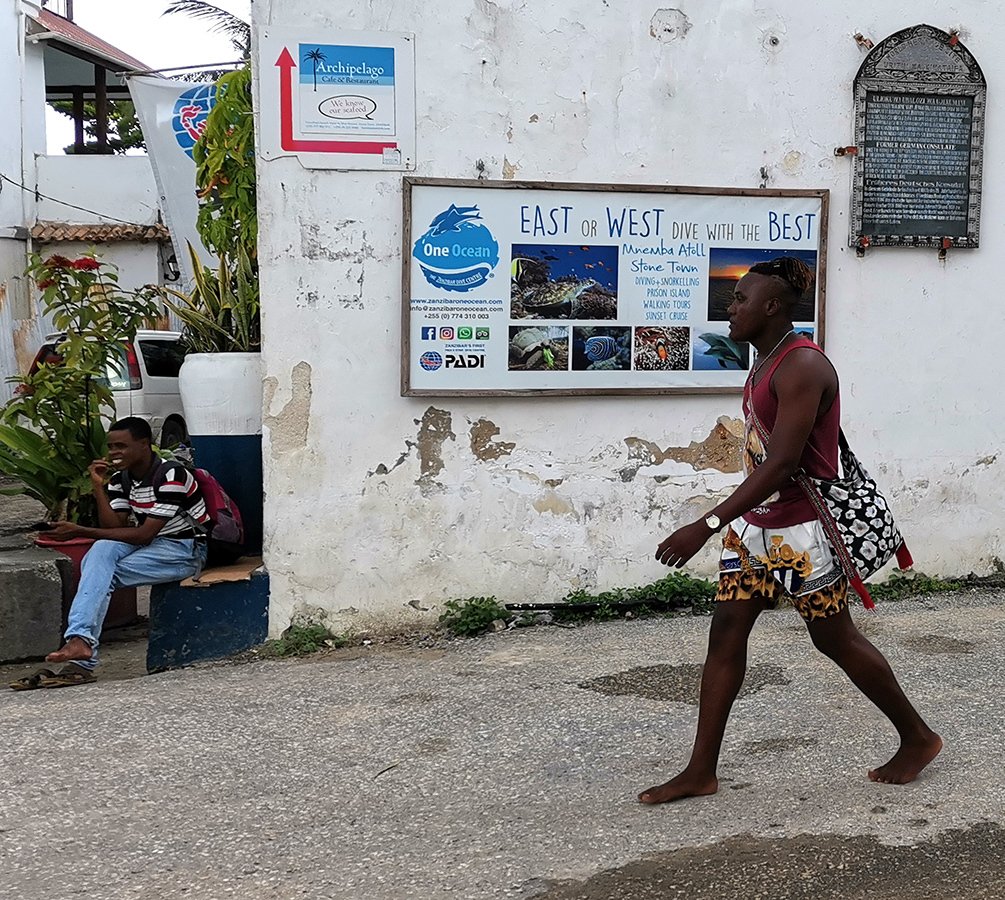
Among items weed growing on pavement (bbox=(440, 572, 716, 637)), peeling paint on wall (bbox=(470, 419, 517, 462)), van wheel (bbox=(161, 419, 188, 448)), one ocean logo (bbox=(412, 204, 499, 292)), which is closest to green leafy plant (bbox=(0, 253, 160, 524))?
one ocean logo (bbox=(412, 204, 499, 292))

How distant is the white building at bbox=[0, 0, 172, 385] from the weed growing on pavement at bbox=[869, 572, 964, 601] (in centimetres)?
1402

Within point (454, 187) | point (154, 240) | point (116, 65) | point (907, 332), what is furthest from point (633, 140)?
point (116, 65)

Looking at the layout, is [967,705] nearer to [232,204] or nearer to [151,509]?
[151,509]

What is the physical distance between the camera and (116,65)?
20938 mm

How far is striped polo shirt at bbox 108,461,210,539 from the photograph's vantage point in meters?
5.42

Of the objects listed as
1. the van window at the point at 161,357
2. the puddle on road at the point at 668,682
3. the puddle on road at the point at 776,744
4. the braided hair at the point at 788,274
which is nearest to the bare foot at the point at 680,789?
the puddle on road at the point at 776,744

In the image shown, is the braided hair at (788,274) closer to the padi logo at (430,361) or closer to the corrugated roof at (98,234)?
the padi logo at (430,361)

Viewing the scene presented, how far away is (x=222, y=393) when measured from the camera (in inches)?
223

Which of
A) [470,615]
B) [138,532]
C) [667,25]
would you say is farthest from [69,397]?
[667,25]

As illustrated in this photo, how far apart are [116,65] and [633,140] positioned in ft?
57.9

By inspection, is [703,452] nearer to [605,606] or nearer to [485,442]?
[605,606]

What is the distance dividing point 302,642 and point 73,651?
1.00 meters

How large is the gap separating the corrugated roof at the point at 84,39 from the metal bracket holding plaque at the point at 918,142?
16.0 metres

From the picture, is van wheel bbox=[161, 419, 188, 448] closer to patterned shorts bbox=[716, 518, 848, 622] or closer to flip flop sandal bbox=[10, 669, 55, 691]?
flip flop sandal bbox=[10, 669, 55, 691]
